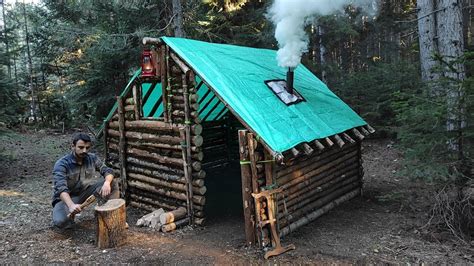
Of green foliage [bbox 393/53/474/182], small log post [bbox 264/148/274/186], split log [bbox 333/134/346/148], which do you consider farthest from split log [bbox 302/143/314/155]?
green foliage [bbox 393/53/474/182]

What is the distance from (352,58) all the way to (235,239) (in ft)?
62.3

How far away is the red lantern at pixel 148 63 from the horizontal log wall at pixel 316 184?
131 inches

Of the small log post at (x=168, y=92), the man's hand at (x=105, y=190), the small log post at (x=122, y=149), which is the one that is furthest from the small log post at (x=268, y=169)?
the small log post at (x=122, y=149)

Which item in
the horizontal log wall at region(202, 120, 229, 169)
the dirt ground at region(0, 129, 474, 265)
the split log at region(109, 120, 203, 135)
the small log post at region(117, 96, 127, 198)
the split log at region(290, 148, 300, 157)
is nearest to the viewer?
the dirt ground at region(0, 129, 474, 265)

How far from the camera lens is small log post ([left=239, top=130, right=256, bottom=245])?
6.01 meters

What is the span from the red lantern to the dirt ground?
10.1ft

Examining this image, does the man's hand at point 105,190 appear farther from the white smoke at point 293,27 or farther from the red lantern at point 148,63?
the white smoke at point 293,27

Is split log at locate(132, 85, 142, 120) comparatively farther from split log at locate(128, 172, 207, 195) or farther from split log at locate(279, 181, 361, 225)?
split log at locate(279, 181, 361, 225)

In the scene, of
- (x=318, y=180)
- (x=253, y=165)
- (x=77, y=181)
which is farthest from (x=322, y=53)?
(x=77, y=181)

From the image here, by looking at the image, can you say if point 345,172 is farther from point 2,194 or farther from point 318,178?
point 2,194

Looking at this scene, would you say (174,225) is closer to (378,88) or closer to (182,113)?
(182,113)

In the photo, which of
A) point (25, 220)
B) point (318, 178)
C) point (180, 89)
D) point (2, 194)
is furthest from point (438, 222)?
point (2, 194)

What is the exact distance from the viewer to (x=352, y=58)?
22.8 meters

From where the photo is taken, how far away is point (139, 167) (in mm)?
8383
